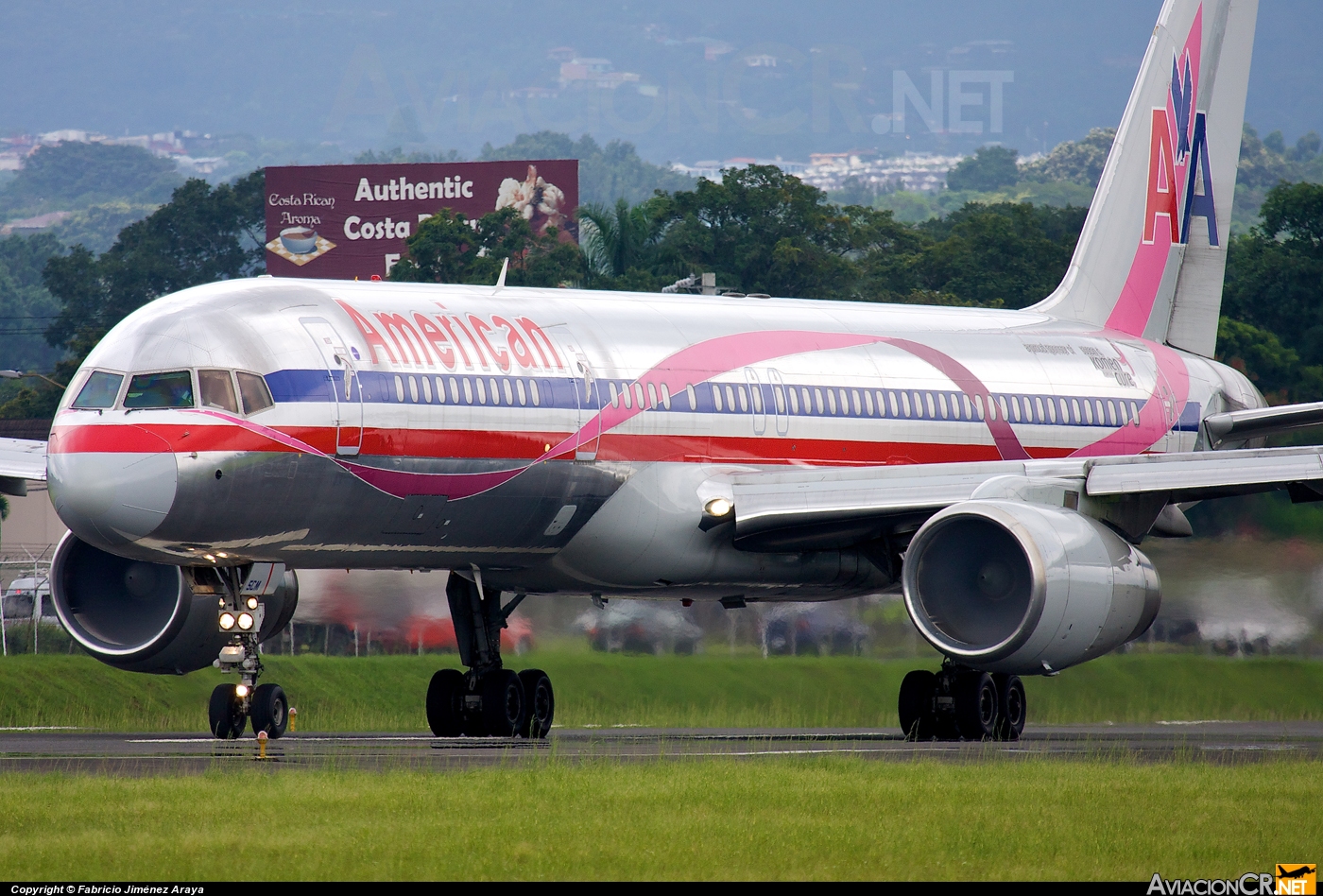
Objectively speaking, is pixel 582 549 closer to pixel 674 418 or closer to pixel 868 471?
pixel 674 418

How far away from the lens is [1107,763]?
16.3 metres

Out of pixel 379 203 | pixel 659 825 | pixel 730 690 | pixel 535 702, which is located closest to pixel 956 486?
pixel 535 702

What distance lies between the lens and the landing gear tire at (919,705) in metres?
22.2

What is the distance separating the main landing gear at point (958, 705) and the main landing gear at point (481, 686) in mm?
4325

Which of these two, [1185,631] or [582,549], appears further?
[1185,631]

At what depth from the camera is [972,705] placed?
21969 mm

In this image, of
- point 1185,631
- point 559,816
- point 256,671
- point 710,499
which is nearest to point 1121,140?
point 1185,631

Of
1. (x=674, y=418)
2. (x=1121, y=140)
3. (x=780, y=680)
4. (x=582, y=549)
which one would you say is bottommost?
(x=780, y=680)

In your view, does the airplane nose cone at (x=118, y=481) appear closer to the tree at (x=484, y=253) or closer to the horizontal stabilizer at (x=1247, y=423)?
the horizontal stabilizer at (x=1247, y=423)

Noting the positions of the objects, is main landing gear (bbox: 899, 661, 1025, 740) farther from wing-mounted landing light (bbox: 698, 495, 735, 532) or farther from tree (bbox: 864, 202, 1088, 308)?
→ tree (bbox: 864, 202, 1088, 308)

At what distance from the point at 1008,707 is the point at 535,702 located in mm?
5576

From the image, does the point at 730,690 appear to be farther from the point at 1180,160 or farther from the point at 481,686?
the point at 1180,160

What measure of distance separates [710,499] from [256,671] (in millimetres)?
5638

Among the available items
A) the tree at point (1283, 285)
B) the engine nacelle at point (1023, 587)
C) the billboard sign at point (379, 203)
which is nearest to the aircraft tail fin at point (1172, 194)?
the engine nacelle at point (1023, 587)
